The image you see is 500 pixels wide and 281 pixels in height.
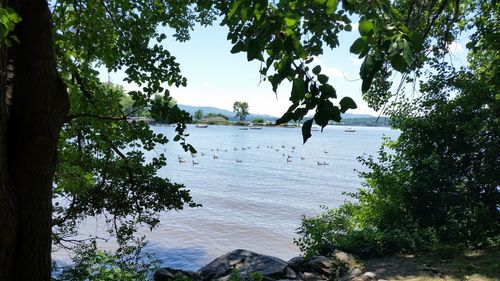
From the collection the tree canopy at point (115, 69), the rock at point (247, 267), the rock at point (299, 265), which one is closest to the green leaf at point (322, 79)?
the tree canopy at point (115, 69)

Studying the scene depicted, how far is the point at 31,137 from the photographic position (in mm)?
2992

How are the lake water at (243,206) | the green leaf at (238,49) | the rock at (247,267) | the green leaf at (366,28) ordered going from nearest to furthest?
the green leaf at (366,28)
the green leaf at (238,49)
the rock at (247,267)
the lake water at (243,206)

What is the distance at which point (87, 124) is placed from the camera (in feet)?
17.9

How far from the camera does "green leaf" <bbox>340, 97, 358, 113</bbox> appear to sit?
1.51 metres

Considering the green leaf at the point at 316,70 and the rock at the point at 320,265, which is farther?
the rock at the point at 320,265

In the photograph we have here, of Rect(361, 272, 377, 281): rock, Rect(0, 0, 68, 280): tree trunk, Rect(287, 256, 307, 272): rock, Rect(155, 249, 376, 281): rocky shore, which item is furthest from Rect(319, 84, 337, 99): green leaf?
Rect(287, 256, 307, 272): rock

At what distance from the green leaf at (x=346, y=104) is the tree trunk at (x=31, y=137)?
2.47 meters

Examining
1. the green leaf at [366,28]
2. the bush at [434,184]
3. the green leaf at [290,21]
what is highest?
the green leaf at [290,21]

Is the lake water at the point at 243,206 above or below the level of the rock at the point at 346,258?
below

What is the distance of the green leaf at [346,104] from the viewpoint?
1.51 metres

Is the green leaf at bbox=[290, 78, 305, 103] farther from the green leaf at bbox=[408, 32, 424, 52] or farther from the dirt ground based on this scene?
the dirt ground

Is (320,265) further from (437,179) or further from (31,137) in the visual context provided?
(31,137)

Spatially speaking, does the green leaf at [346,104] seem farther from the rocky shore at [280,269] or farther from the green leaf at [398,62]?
the rocky shore at [280,269]

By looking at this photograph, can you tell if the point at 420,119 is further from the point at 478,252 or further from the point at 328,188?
the point at 328,188
